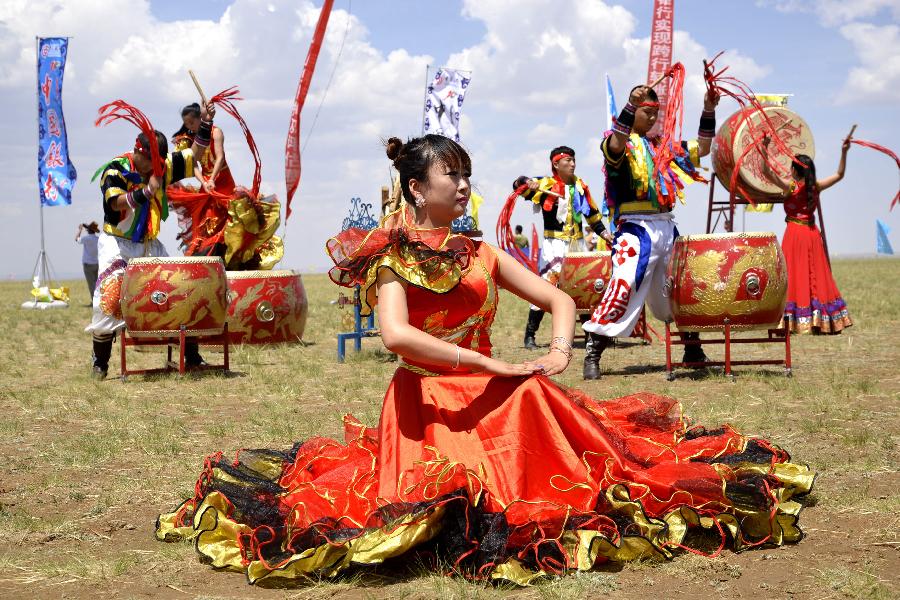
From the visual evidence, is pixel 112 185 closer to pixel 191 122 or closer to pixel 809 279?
pixel 191 122

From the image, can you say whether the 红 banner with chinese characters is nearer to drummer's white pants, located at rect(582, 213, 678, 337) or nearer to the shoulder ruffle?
drummer's white pants, located at rect(582, 213, 678, 337)

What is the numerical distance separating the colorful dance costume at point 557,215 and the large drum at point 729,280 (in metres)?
2.81

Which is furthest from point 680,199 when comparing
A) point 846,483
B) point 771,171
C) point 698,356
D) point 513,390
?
point 513,390

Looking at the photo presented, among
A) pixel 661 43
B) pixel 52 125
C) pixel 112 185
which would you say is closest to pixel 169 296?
pixel 112 185

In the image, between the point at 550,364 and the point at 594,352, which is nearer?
A: the point at 550,364

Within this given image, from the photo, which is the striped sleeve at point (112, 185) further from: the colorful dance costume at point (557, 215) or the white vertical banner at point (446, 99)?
the white vertical banner at point (446, 99)

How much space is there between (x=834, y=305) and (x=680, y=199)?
14.0 ft

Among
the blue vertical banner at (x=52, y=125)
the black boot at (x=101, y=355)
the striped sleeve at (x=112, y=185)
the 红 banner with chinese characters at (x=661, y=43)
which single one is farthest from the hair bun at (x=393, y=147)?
the blue vertical banner at (x=52, y=125)

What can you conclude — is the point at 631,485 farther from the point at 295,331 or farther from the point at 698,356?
the point at 295,331

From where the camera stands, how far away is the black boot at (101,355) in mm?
8797

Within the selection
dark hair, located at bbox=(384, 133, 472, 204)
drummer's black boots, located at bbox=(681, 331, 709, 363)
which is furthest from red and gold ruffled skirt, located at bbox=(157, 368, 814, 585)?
drummer's black boots, located at bbox=(681, 331, 709, 363)

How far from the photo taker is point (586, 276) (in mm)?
10242

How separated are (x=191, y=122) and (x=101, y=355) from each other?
2389 mm

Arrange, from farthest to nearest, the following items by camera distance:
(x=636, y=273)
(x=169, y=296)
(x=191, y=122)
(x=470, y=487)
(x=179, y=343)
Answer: (x=191, y=122) < (x=179, y=343) < (x=169, y=296) < (x=636, y=273) < (x=470, y=487)
